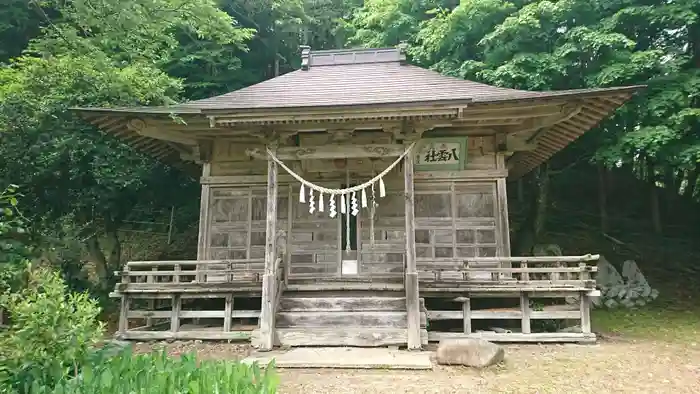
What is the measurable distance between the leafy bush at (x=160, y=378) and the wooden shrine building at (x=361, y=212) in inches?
149

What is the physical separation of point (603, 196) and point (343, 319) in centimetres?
1491

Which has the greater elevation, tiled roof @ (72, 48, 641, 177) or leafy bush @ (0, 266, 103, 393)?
tiled roof @ (72, 48, 641, 177)

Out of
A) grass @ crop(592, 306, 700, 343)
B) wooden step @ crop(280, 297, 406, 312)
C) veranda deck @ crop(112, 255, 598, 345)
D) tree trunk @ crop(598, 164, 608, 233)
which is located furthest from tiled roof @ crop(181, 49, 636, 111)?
tree trunk @ crop(598, 164, 608, 233)

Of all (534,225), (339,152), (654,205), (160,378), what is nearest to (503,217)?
(339,152)

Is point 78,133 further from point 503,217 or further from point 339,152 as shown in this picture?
point 503,217

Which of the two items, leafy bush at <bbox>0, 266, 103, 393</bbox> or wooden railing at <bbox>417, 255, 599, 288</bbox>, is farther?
wooden railing at <bbox>417, 255, 599, 288</bbox>

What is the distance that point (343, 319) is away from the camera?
8.01m

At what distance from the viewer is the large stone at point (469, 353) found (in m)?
6.49

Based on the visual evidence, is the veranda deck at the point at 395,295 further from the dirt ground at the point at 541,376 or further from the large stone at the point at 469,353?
the large stone at the point at 469,353

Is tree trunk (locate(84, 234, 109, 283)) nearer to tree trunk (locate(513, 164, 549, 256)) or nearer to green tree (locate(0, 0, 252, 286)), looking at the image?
green tree (locate(0, 0, 252, 286))

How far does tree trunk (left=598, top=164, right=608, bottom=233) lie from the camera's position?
1802 cm

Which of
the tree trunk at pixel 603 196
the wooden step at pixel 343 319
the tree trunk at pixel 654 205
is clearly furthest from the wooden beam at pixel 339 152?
the tree trunk at pixel 654 205

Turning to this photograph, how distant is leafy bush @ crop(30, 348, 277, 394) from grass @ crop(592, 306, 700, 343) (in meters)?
8.58

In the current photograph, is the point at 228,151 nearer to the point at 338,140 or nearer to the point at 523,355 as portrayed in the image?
the point at 338,140
